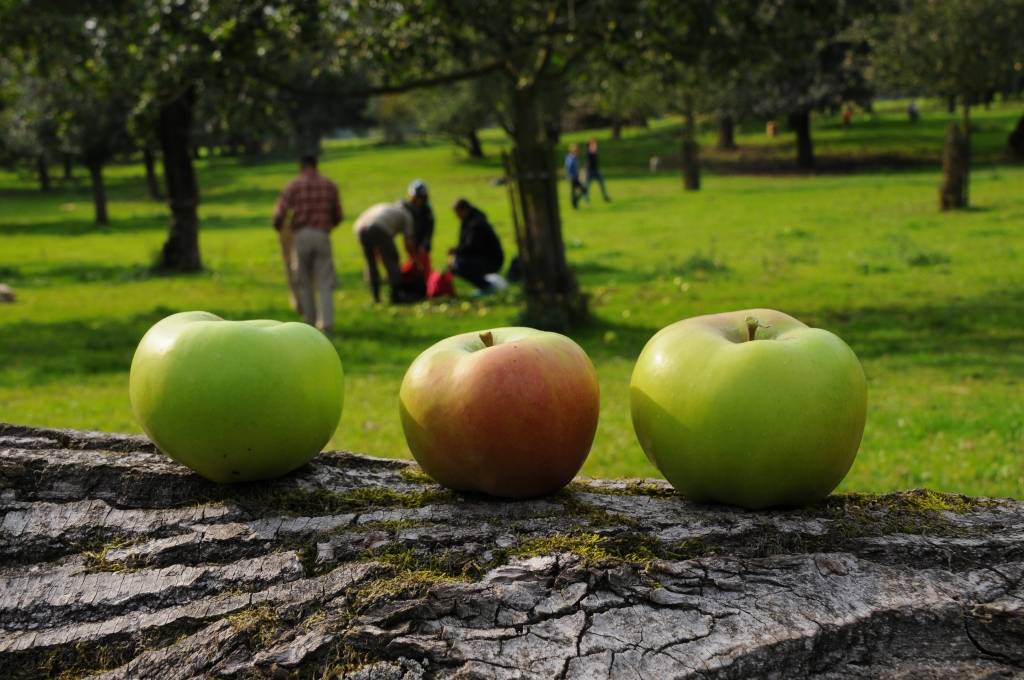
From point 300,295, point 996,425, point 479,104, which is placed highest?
point 479,104

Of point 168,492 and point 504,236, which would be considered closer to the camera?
point 168,492

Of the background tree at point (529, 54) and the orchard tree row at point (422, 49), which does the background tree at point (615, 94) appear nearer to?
the orchard tree row at point (422, 49)

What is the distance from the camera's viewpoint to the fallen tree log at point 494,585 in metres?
1.90

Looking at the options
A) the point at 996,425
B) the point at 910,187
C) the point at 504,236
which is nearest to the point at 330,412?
the point at 996,425

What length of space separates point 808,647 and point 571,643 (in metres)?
0.44

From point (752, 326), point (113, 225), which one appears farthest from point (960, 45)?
point (752, 326)

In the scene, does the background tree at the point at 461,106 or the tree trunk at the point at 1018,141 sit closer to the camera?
the tree trunk at the point at 1018,141

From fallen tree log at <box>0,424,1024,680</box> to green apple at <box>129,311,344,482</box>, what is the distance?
12cm

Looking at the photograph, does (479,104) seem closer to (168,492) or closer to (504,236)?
(504,236)

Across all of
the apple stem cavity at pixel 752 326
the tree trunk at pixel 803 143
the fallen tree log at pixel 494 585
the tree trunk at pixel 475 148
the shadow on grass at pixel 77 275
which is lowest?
the shadow on grass at pixel 77 275

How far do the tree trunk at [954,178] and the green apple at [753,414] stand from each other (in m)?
25.9

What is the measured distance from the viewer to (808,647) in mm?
1911

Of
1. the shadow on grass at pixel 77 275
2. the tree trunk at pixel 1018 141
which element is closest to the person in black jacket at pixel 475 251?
the shadow on grass at pixel 77 275

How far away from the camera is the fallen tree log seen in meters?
1.90
